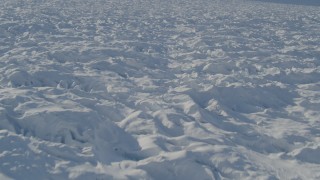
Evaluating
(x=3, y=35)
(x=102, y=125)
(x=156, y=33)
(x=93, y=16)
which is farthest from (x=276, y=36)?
(x=102, y=125)

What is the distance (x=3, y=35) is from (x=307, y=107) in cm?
746

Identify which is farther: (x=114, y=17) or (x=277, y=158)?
(x=114, y=17)

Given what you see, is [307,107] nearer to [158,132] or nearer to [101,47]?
[158,132]

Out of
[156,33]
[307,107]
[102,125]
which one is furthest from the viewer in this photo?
[156,33]

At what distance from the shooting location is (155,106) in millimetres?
5613

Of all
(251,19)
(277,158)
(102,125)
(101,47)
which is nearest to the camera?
(277,158)

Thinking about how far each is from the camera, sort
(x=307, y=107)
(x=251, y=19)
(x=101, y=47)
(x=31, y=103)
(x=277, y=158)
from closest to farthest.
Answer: (x=277, y=158), (x=31, y=103), (x=307, y=107), (x=101, y=47), (x=251, y=19)

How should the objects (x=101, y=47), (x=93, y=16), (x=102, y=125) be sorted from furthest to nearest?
(x=93, y=16) < (x=101, y=47) < (x=102, y=125)

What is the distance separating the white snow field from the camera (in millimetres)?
4031

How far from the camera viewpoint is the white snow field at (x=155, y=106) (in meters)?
4.03

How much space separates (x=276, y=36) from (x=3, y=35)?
317 inches

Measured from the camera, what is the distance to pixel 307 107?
6.01 m

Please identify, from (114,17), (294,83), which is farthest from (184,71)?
(114,17)

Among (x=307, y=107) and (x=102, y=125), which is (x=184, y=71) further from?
(x=102, y=125)
